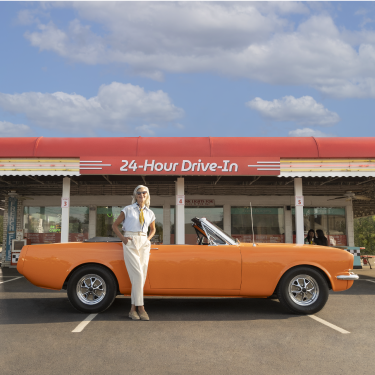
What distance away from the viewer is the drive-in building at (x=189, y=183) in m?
11.5

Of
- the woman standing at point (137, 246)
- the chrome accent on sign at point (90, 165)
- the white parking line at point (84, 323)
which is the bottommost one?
the white parking line at point (84, 323)

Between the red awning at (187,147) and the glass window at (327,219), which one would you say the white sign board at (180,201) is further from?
the glass window at (327,219)

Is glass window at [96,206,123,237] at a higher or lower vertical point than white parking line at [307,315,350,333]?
higher

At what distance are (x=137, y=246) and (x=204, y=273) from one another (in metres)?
1.10

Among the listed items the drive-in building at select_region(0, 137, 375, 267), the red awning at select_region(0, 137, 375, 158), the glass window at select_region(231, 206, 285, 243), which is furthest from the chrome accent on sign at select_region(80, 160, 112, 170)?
the glass window at select_region(231, 206, 285, 243)

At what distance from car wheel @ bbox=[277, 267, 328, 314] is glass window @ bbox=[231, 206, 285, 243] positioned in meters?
11.1

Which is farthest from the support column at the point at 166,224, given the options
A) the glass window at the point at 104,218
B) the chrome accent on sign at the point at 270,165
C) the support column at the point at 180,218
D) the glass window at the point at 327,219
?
the chrome accent on sign at the point at 270,165

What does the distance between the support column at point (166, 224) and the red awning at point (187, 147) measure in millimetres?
5803

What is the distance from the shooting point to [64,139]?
11945mm

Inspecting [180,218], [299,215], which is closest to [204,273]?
[180,218]

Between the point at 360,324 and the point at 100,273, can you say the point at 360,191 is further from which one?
the point at 100,273

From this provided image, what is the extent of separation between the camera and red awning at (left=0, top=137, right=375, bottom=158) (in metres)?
11.6

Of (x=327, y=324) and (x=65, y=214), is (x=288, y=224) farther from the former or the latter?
(x=327, y=324)

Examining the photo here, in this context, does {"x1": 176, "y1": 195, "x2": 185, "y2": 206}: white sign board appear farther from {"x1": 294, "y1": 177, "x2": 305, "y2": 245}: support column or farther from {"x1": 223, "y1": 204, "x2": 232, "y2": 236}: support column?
{"x1": 223, "y1": 204, "x2": 232, "y2": 236}: support column
